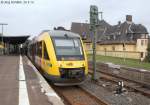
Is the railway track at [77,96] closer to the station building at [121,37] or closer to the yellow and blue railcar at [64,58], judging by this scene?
the yellow and blue railcar at [64,58]

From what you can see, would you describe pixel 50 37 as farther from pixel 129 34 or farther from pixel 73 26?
pixel 73 26

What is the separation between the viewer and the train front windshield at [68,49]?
1419 centimetres

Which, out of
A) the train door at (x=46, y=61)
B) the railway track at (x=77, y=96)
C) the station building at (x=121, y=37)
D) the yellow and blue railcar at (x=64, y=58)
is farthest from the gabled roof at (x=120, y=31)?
the railway track at (x=77, y=96)

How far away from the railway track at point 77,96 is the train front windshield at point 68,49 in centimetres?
Answer: 151

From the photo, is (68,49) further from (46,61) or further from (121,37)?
(121,37)

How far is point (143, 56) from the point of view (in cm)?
4156

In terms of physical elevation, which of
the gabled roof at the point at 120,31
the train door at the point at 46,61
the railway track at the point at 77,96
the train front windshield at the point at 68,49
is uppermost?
the gabled roof at the point at 120,31

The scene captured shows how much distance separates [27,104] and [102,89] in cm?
688

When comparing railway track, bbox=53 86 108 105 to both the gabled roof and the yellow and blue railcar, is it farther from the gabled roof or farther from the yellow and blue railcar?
the gabled roof

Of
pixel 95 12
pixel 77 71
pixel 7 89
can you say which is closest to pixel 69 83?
pixel 77 71

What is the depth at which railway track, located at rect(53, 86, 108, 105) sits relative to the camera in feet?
39.0

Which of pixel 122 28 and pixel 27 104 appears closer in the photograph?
pixel 27 104

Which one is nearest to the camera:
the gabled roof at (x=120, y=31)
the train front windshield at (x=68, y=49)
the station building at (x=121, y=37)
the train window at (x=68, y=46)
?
the train front windshield at (x=68, y=49)

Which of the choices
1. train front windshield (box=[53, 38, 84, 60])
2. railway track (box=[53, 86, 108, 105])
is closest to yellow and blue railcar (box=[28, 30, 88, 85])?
train front windshield (box=[53, 38, 84, 60])
